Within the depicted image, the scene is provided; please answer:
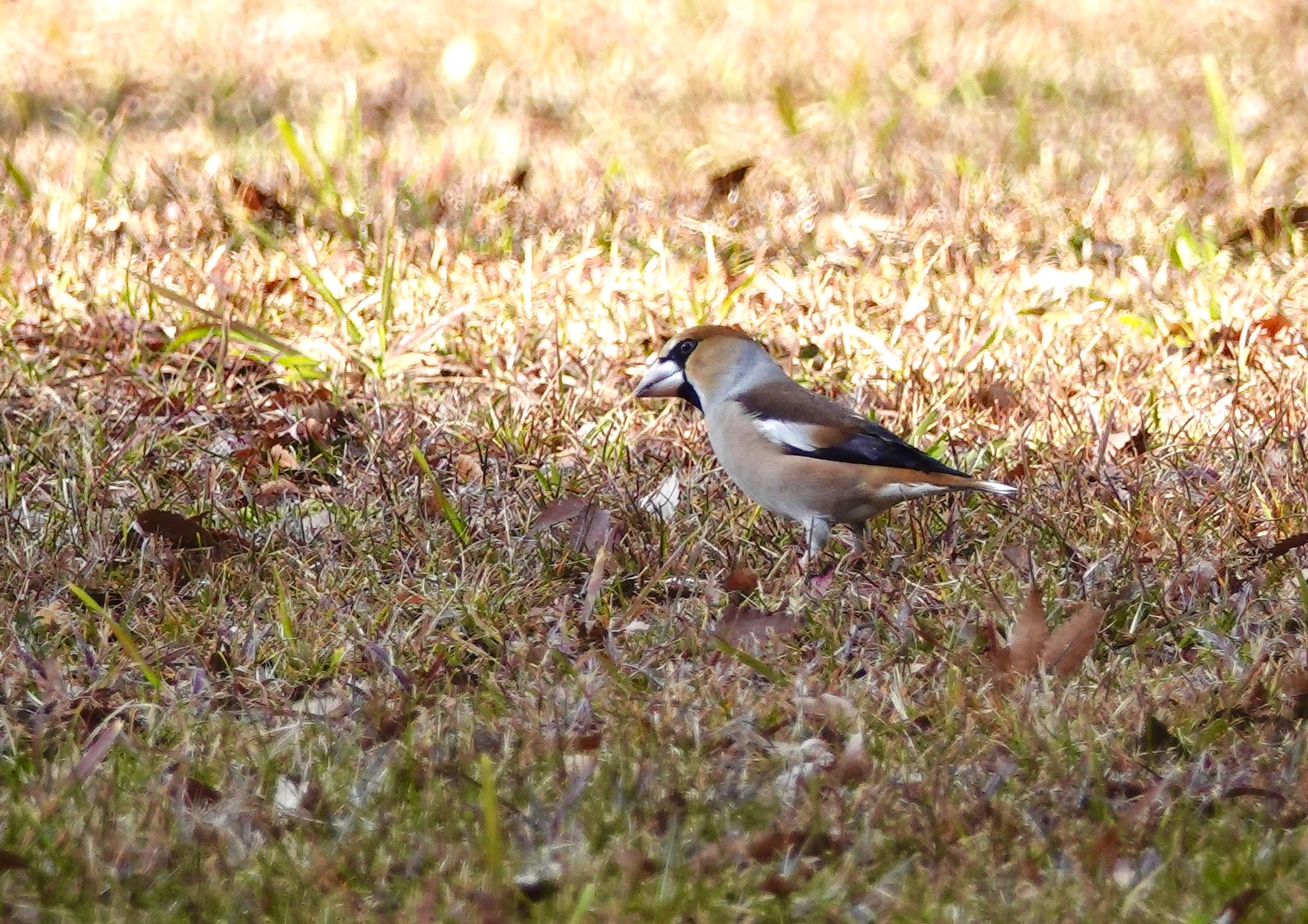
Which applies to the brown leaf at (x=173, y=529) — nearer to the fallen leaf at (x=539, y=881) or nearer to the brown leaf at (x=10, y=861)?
the brown leaf at (x=10, y=861)

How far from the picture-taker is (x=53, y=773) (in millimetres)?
3271

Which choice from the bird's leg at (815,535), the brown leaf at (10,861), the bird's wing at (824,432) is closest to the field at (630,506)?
the brown leaf at (10,861)

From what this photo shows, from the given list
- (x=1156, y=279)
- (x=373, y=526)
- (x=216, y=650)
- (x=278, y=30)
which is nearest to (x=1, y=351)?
(x=373, y=526)

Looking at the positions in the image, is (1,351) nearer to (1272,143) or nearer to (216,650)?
(216,650)

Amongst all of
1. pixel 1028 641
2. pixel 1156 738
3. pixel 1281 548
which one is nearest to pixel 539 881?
pixel 1156 738

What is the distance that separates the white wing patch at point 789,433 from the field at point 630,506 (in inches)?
11.6

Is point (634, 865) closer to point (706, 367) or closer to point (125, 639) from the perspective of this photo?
point (125, 639)

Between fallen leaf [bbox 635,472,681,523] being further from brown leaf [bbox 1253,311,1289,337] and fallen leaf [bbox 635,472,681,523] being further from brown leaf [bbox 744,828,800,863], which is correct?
brown leaf [bbox 1253,311,1289,337]

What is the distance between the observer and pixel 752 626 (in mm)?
4051

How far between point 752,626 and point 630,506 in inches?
25.0

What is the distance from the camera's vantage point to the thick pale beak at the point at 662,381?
499 cm

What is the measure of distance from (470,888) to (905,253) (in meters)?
4.38

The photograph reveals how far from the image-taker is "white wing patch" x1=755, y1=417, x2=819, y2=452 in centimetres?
446

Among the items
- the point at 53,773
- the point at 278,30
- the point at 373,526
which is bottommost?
the point at 278,30
